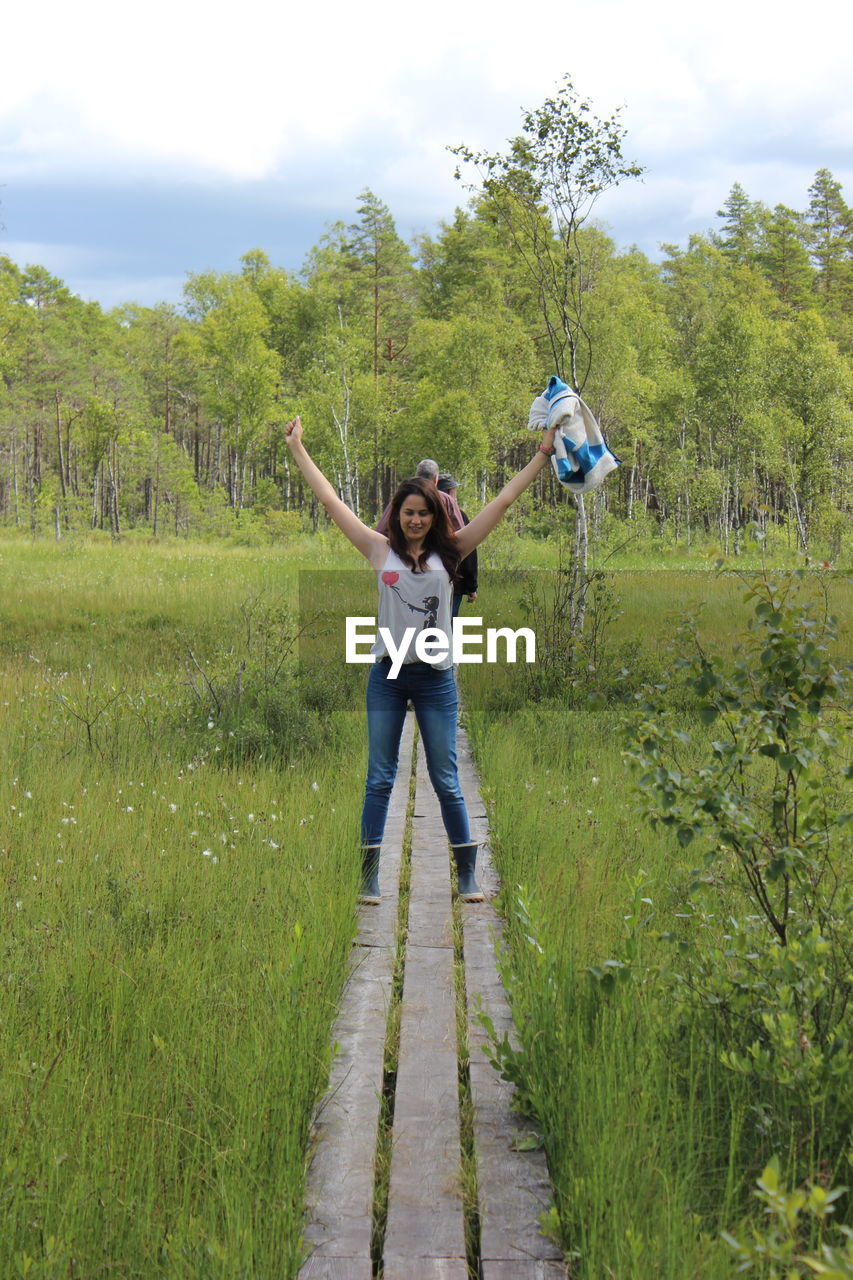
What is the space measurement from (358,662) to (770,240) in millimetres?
68676

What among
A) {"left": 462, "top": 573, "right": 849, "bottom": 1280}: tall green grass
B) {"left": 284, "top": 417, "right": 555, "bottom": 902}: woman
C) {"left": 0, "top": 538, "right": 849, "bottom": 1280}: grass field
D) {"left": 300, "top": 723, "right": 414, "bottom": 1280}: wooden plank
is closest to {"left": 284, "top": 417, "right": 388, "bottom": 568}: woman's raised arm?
{"left": 284, "top": 417, "right": 555, "bottom": 902}: woman

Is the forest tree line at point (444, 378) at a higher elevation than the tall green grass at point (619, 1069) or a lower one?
higher

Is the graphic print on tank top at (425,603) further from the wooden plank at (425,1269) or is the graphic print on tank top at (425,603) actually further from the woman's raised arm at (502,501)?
the wooden plank at (425,1269)

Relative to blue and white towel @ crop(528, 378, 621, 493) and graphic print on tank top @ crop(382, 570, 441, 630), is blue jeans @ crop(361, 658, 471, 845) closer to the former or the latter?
graphic print on tank top @ crop(382, 570, 441, 630)

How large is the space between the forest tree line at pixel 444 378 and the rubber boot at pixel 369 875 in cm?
3121

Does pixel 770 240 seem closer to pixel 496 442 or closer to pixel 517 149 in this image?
pixel 496 442

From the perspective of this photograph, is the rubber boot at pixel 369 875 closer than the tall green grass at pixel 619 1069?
No

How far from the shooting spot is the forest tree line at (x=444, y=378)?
147 ft

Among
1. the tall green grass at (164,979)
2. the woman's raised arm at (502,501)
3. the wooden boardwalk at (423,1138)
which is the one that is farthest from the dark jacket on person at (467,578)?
the wooden boardwalk at (423,1138)

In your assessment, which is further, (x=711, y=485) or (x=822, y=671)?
(x=711, y=485)

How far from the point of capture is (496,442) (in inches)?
1972

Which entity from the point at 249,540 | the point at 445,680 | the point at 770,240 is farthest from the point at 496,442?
the point at 445,680

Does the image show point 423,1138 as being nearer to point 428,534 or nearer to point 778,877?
point 778,877

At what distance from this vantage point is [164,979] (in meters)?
3.92
